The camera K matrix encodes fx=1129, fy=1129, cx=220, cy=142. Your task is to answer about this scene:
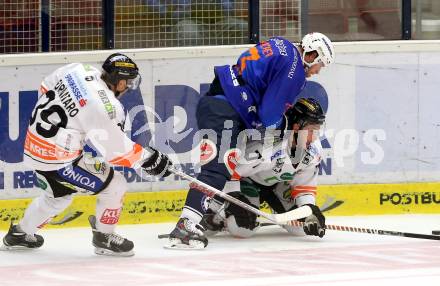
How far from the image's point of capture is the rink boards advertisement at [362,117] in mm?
6887

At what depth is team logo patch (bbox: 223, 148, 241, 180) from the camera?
6.07 meters

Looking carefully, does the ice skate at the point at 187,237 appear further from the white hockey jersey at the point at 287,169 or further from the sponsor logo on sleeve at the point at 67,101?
the sponsor logo on sleeve at the point at 67,101

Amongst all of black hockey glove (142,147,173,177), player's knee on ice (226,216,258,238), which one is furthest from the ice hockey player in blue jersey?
black hockey glove (142,147,173,177)

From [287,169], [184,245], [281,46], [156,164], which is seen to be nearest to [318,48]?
[281,46]

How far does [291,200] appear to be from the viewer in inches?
255

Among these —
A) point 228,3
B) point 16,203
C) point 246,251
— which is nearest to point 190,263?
point 246,251

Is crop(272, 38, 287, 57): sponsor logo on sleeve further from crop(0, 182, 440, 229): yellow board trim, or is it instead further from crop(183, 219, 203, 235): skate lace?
crop(0, 182, 440, 229): yellow board trim

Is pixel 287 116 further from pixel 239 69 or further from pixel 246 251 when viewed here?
pixel 246 251

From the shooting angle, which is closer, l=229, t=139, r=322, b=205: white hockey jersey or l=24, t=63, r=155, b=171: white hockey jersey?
l=24, t=63, r=155, b=171: white hockey jersey

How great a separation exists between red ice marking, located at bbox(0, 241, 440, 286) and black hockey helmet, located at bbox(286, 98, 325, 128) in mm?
767

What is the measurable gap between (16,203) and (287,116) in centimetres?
170

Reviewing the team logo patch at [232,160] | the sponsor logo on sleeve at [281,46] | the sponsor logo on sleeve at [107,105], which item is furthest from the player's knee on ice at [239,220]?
the sponsor logo on sleeve at [107,105]

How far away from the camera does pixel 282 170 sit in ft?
20.7

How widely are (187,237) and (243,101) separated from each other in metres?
0.80
